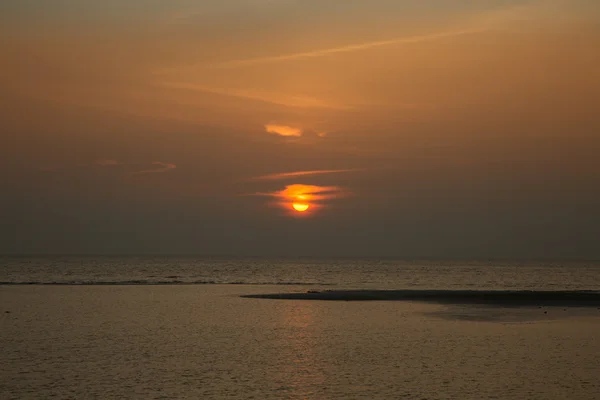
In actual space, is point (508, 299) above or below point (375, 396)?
above

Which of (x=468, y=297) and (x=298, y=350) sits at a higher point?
(x=468, y=297)

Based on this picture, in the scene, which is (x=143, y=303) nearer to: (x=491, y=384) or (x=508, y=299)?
(x=508, y=299)

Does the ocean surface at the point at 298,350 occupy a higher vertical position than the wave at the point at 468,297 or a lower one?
lower

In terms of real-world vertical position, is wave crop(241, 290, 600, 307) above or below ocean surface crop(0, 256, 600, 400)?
above

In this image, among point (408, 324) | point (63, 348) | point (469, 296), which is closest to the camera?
point (63, 348)

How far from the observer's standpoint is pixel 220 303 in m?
72.4

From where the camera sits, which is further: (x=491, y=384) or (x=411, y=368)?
(x=411, y=368)

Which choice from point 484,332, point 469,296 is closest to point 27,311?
point 484,332

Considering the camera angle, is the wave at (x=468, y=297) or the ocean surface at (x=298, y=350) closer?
the ocean surface at (x=298, y=350)

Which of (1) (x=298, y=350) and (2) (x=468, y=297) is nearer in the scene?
(1) (x=298, y=350)

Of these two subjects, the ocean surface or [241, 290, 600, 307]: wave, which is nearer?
the ocean surface

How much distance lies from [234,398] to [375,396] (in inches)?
216

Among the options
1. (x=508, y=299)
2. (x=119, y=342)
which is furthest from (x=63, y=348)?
(x=508, y=299)

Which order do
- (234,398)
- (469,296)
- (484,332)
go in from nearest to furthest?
1. (234,398)
2. (484,332)
3. (469,296)
